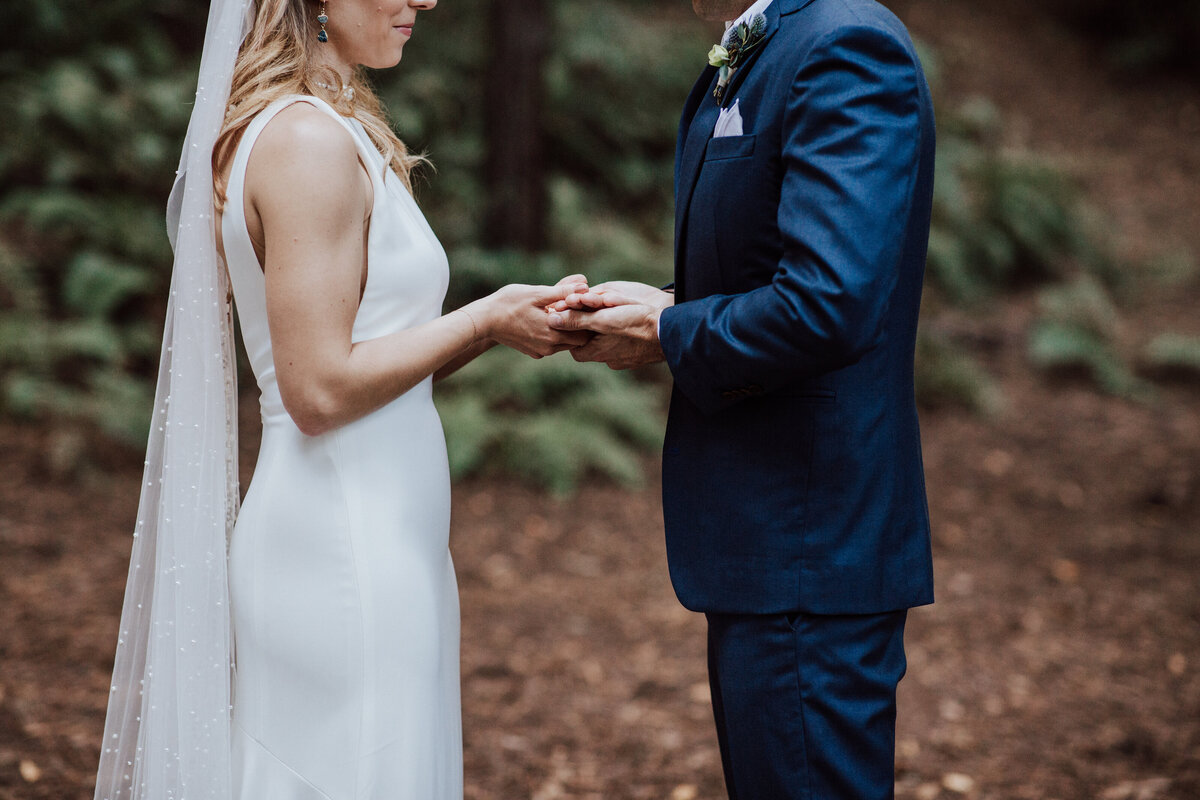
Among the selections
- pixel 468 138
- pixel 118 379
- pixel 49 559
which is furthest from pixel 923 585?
pixel 468 138

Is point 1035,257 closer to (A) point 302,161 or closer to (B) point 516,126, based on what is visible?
(B) point 516,126

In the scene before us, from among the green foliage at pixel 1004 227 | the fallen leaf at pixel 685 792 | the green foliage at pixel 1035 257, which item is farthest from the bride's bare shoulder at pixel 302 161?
the green foliage at pixel 1004 227

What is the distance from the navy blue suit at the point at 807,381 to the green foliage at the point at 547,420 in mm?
4350

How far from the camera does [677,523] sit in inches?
91.5

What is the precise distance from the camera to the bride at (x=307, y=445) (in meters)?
2.12

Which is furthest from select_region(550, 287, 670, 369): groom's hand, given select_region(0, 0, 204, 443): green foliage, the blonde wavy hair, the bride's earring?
select_region(0, 0, 204, 443): green foliage

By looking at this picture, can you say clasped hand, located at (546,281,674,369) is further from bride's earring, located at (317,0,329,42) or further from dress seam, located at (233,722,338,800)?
dress seam, located at (233,722,338,800)

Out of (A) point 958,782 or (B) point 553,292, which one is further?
(A) point 958,782

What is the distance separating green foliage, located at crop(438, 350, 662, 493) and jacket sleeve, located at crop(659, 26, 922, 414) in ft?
15.2

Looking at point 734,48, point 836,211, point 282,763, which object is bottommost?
point 282,763

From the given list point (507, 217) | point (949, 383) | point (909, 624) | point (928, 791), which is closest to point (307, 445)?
point (928, 791)

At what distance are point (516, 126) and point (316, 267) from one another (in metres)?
5.69

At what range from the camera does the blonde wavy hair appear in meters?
2.22

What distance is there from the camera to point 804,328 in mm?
1935
